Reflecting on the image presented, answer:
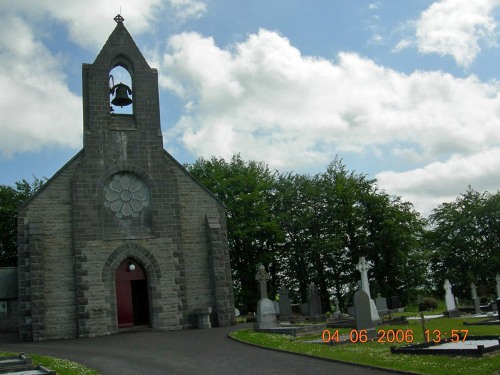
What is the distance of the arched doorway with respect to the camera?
23.7 m

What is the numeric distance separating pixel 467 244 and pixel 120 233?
1401 inches

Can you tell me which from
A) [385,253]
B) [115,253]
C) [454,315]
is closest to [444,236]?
[385,253]

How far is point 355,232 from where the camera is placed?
139 ft

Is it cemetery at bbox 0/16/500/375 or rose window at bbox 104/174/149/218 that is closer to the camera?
cemetery at bbox 0/16/500/375

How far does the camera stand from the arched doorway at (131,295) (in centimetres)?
2367

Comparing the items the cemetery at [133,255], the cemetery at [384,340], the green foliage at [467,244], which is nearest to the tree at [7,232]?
the cemetery at [133,255]

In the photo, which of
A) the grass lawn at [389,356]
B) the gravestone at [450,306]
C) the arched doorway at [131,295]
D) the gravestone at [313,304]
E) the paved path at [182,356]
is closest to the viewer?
the grass lawn at [389,356]

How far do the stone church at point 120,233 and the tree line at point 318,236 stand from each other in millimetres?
15020

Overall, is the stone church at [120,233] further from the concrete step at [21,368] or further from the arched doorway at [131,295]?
the concrete step at [21,368]

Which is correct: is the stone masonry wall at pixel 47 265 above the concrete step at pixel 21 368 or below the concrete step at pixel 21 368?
above

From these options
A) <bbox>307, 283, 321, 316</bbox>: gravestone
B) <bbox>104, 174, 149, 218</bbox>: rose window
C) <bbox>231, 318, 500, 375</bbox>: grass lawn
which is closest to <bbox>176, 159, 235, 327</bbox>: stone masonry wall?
<bbox>104, 174, 149, 218</bbox>: rose window

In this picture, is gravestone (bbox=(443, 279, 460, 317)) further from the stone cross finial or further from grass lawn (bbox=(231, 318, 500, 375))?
the stone cross finial

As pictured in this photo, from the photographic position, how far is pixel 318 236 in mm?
42719

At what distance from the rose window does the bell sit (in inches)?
147
